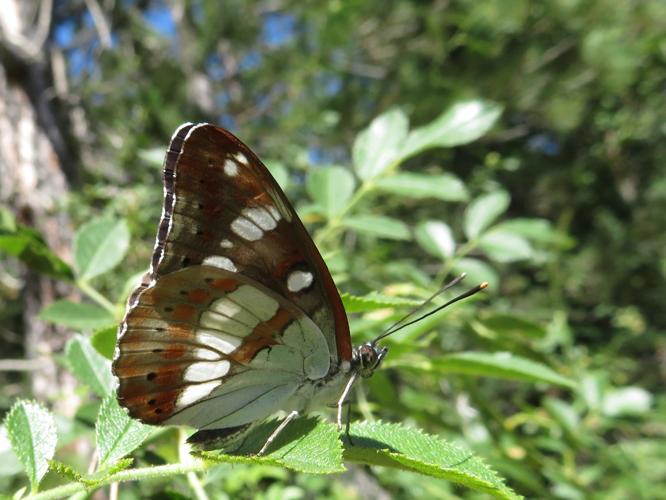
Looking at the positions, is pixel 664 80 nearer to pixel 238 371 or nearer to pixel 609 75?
pixel 609 75

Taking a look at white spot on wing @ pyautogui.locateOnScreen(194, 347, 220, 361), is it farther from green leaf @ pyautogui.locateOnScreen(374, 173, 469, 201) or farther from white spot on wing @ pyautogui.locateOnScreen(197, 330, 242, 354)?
green leaf @ pyautogui.locateOnScreen(374, 173, 469, 201)

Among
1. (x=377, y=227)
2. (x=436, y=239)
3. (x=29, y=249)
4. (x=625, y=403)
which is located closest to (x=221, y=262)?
(x=29, y=249)

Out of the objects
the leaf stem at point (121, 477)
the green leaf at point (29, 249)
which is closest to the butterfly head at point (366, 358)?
the leaf stem at point (121, 477)

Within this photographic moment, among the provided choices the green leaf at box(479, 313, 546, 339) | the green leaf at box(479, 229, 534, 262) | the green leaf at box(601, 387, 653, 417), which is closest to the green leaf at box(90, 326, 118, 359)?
the green leaf at box(479, 313, 546, 339)

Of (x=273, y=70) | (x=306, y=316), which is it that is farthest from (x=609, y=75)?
(x=306, y=316)

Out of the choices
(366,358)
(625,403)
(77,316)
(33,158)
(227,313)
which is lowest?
(625,403)

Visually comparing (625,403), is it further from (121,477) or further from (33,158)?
(33,158)
